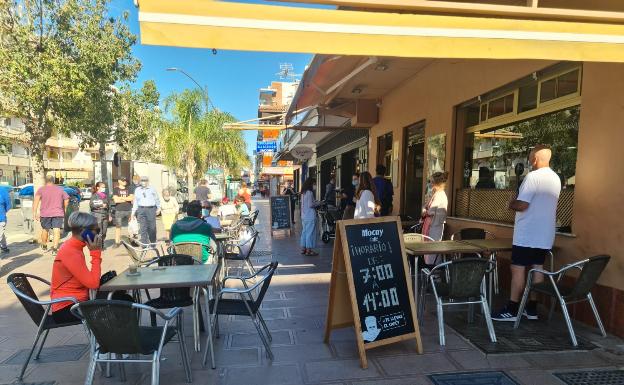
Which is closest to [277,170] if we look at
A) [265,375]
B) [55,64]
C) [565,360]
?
[55,64]

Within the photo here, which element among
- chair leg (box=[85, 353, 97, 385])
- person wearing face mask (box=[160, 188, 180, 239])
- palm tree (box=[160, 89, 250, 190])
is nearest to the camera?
chair leg (box=[85, 353, 97, 385])

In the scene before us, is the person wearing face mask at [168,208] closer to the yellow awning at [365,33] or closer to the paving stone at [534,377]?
the yellow awning at [365,33]

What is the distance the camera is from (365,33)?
2436mm

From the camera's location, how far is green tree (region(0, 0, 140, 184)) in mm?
8508

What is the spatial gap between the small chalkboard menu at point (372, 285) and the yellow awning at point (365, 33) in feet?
4.84

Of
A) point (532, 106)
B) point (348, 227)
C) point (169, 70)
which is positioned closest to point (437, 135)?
point (532, 106)

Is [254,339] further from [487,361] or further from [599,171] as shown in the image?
[599,171]

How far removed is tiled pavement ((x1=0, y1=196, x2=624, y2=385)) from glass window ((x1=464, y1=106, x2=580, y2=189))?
1.96m

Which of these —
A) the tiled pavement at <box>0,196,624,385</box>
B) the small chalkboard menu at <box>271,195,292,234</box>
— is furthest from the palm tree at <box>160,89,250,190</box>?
the tiled pavement at <box>0,196,624,385</box>

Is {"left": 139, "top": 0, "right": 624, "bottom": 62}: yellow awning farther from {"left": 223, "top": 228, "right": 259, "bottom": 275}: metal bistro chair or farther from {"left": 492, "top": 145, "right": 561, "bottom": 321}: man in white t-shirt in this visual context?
{"left": 223, "top": 228, "right": 259, "bottom": 275}: metal bistro chair

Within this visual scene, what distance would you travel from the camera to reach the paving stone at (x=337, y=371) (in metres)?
2.96

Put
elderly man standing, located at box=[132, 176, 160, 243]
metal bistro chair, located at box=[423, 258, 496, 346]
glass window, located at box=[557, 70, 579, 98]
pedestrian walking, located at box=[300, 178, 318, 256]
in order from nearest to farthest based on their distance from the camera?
metal bistro chair, located at box=[423, 258, 496, 346], glass window, located at box=[557, 70, 579, 98], pedestrian walking, located at box=[300, 178, 318, 256], elderly man standing, located at box=[132, 176, 160, 243]

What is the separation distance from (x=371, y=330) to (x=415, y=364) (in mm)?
462

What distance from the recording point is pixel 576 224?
4004 millimetres
